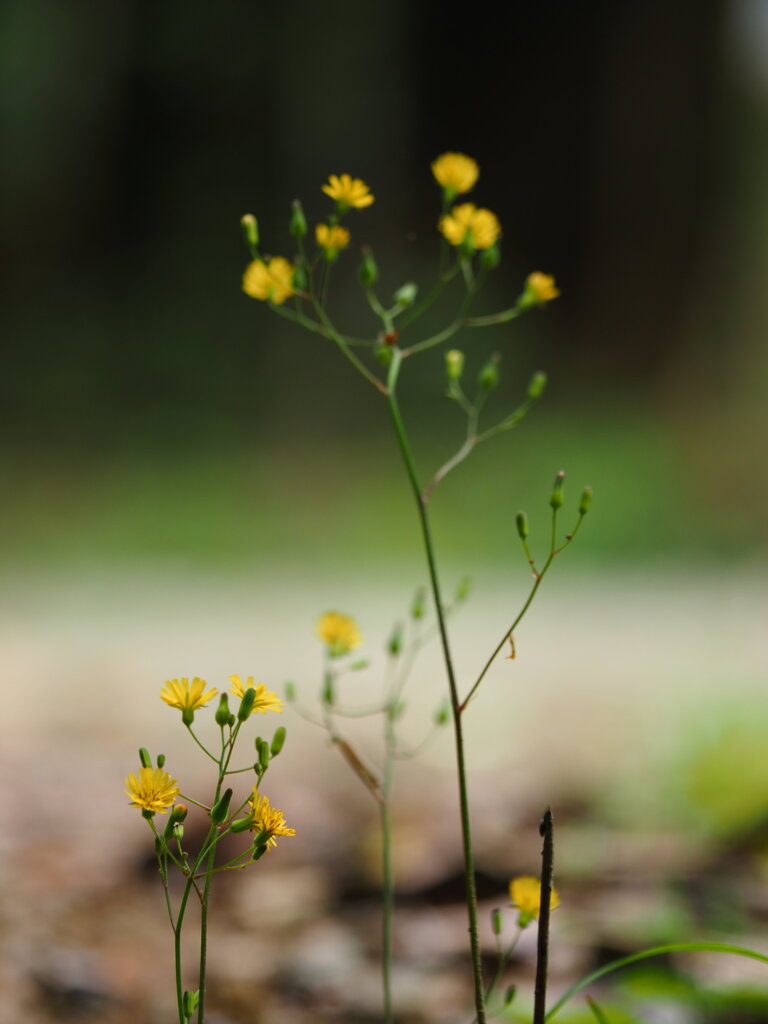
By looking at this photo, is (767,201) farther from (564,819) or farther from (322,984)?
(322,984)

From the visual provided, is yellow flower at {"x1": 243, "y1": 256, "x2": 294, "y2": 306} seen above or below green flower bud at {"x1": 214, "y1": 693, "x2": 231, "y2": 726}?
above

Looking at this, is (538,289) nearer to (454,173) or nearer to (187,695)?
(454,173)

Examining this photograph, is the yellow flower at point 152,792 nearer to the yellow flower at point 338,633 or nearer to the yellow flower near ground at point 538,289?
the yellow flower at point 338,633

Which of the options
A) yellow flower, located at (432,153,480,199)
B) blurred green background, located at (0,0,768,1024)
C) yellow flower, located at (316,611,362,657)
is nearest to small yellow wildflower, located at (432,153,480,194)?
yellow flower, located at (432,153,480,199)

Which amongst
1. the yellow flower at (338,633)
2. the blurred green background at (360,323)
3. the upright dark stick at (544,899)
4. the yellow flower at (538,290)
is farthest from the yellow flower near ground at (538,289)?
the blurred green background at (360,323)

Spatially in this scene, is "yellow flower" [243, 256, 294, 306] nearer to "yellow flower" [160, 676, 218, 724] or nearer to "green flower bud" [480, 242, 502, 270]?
"green flower bud" [480, 242, 502, 270]

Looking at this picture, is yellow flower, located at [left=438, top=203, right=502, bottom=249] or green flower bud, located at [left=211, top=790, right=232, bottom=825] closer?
green flower bud, located at [left=211, top=790, right=232, bottom=825]

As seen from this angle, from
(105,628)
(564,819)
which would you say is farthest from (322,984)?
(105,628)
